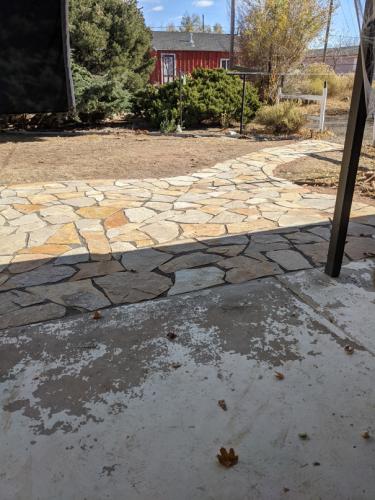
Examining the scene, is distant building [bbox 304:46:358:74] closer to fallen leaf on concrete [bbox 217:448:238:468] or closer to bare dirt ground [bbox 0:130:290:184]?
bare dirt ground [bbox 0:130:290:184]

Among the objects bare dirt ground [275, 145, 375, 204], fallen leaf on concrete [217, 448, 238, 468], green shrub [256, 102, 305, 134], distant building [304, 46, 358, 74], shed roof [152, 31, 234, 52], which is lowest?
fallen leaf on concrete [217, 448, 238, 468]

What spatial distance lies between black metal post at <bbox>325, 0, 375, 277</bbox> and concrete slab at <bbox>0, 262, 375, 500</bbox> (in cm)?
39

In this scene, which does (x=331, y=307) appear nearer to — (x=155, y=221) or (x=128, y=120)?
(x=155, y=221)

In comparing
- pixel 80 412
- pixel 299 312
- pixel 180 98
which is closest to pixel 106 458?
pixel 80 412

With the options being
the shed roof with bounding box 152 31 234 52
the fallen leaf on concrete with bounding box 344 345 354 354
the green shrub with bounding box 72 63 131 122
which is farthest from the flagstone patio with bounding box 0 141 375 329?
the shed roof with bounding box 152 31 234 52

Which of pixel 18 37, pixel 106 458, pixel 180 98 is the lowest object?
pixel 106 458

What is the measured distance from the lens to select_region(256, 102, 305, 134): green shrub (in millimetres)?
9344

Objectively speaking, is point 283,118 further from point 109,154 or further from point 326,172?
point 109,154

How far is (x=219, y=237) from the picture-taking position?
3.72 m

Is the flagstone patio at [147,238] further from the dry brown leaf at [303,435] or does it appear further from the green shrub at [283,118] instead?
the green shrub at [283,118]

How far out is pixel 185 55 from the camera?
1018 inches

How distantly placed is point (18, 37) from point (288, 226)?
270cm

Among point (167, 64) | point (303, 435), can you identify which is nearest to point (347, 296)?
point (303, 435)

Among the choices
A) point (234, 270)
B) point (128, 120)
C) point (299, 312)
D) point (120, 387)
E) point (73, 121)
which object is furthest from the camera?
point (128, 120)
